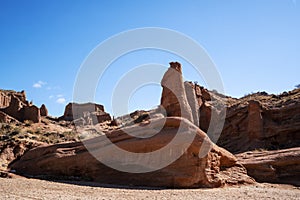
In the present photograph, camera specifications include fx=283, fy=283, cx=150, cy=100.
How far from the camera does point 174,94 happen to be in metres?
23.2

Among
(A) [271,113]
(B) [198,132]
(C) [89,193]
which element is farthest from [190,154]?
(A) [271,113]

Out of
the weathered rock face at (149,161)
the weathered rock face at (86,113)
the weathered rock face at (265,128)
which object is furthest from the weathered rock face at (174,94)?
the weathered rock face at (86,113)

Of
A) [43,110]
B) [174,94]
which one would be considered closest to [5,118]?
[43,110]

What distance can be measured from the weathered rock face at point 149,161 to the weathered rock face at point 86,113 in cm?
3830

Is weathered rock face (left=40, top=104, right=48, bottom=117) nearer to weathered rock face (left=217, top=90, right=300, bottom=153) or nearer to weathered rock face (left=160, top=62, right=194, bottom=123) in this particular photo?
weathered rock face (left=160, top=62, right=194, bottom=123)

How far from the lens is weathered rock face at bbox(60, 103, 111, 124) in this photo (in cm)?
5553

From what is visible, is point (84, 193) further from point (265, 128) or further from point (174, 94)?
point (265, 128)

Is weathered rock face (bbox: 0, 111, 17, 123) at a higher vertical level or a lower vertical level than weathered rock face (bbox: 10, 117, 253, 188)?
higher

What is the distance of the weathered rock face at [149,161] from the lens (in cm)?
1291

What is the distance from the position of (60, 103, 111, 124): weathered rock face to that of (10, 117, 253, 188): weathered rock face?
3830 centimetres

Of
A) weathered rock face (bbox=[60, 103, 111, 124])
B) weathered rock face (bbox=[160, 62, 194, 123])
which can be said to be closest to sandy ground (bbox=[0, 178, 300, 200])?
weathered rock face (bbox=[160, 62, 194, 123])

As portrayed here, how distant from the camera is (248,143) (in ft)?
85.7

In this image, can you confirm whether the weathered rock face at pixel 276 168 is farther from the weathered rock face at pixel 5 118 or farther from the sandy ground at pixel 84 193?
the weathered rock face at pixel 5 118

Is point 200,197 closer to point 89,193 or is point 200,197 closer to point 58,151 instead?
point 89,193
